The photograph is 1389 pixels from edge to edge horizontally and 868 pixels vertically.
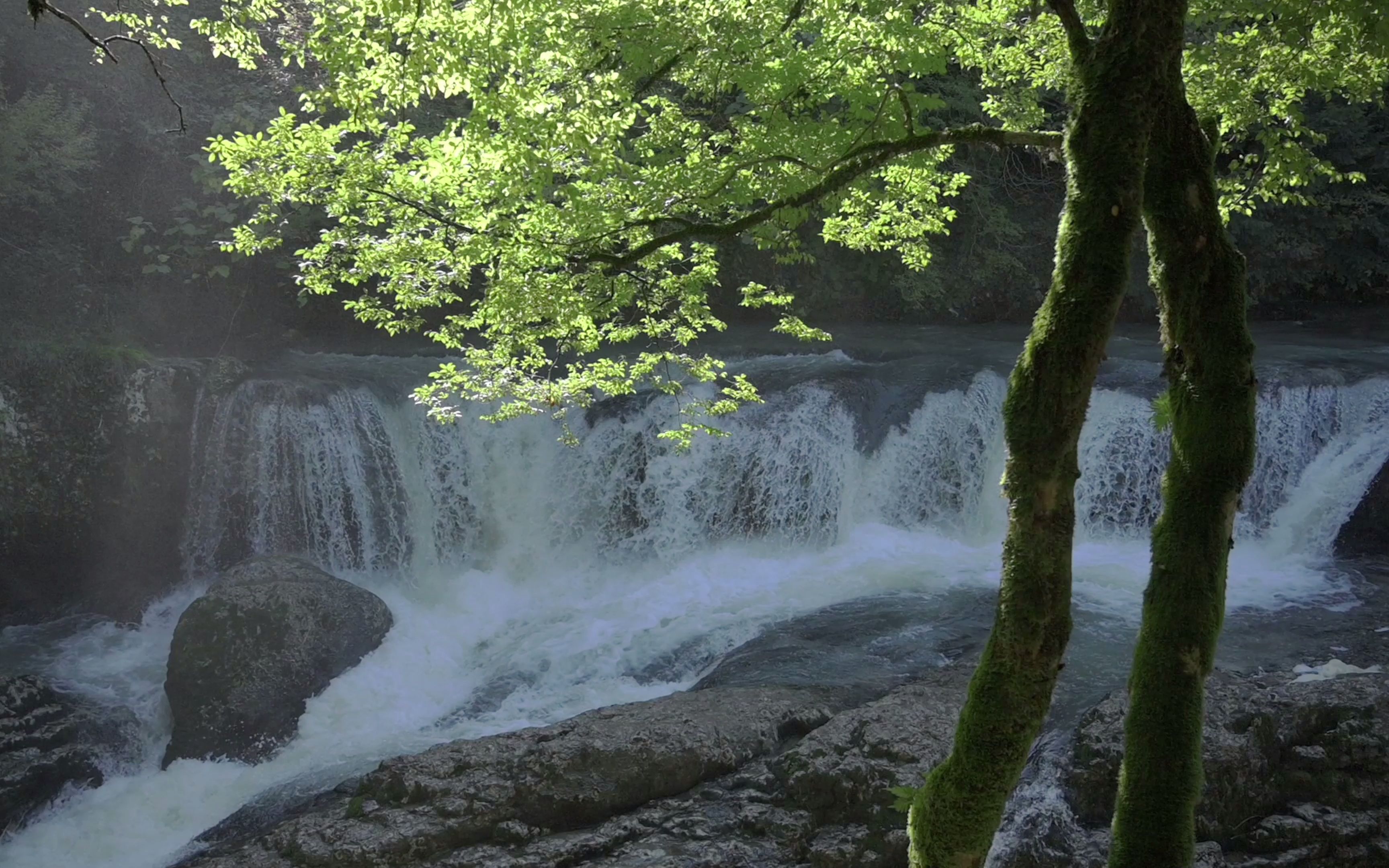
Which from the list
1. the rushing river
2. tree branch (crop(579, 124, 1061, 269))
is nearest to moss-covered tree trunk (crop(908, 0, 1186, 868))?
tree branch (crop(579, 124, 1061, 269))

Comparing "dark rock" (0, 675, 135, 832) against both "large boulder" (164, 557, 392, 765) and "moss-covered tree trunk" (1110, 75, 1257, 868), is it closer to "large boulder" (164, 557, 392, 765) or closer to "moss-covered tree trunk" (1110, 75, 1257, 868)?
"large boulder" (164, 557, 392, 765)

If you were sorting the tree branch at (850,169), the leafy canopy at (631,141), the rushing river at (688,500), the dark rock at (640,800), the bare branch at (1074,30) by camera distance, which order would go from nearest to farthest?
the bare branch at (1074,30), the tree branch at (850,169), the leafy canopy at (631,141), the dark rock at (640,800), the rushing river at (688,500)

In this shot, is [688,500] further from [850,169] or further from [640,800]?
[850,169]

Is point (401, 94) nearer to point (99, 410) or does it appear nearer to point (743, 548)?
point (743, 548)

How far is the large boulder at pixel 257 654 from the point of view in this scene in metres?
8.76

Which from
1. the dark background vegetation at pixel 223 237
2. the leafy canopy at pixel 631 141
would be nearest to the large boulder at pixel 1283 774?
the leafy canopy at pixel 631 141

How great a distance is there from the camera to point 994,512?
1192cm

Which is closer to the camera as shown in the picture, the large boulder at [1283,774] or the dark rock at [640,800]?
the large boulder at [1283,774]

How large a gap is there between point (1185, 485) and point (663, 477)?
8929 millimetres

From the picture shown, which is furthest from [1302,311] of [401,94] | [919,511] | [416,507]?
[401,94]

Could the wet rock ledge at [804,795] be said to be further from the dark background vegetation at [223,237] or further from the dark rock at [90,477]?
the dark background vegetation at [223,237]

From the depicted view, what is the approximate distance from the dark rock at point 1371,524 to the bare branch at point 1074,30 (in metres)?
10.1

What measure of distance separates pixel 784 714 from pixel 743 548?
4.69 m

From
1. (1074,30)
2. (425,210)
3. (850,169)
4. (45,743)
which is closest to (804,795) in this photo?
(850,169)
